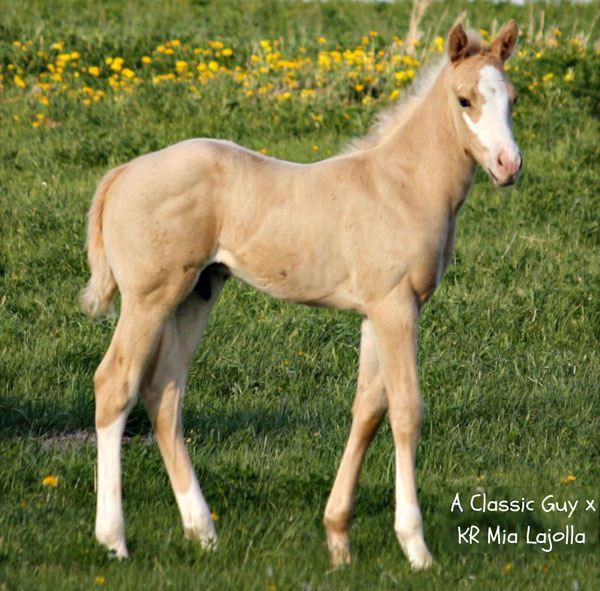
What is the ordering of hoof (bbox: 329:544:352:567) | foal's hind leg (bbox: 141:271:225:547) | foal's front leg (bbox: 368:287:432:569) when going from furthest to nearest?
foal's hind leg (bbox: 141:271:225:547) → hoof (bbox: 329:544:352:567) → foal's front leg (bbox: 368:287:432:569)

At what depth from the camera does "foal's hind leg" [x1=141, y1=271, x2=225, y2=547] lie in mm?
4461

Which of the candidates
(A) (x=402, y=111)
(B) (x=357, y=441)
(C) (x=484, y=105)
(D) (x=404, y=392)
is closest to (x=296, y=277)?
(D) (x=404, y=392)

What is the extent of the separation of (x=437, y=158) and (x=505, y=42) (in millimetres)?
581

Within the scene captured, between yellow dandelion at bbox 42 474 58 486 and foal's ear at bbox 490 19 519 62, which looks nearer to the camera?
foal's ear at bbox 490 19 519 62

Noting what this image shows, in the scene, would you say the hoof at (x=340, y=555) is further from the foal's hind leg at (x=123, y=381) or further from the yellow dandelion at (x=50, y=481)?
the yellow dandelion at (x=50, y=481)

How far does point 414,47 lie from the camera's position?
12.2 meters

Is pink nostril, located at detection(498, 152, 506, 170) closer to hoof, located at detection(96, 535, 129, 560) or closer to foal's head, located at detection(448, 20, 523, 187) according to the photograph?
foal's head, located at detection(448, 20, 523, 187)

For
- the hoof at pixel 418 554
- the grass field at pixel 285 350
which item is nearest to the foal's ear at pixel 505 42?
the grass field at pixel 285 350

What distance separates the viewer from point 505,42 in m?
4.36

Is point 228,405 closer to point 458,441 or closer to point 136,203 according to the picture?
point 458,441

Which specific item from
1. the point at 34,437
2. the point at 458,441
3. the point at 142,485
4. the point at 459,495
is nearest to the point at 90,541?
the point at 142,485

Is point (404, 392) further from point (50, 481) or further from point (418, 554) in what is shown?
point (50, 481)

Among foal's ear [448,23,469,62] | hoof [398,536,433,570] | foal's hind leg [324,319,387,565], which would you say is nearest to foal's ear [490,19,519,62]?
foal's ear [448,23,469,62]

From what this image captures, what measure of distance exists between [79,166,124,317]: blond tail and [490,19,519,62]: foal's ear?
5.77 ft
